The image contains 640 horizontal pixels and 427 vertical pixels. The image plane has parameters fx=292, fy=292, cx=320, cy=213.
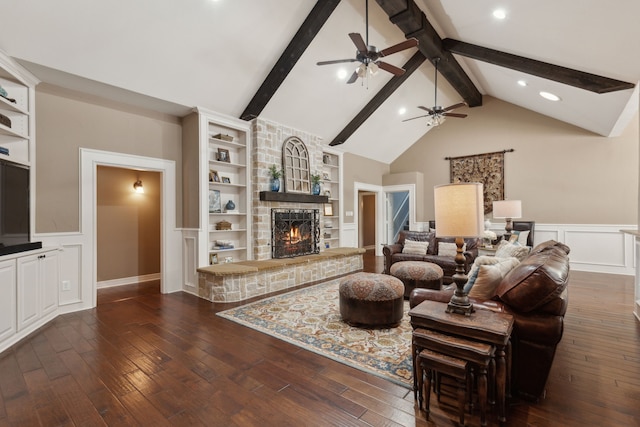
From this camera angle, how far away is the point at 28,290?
10.1 feet

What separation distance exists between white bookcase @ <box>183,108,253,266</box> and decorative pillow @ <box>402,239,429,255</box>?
3.04m

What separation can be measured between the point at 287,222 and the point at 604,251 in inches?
261

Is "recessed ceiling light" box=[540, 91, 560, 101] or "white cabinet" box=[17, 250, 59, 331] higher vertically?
"recessed ceiling light" box=[540, 91, 560, 101]

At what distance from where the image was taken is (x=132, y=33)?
11.1 ft

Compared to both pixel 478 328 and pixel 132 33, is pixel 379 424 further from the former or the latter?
pixel 132 33

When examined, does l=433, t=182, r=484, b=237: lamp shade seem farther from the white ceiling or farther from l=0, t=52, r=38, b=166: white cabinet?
l=0, t=52, r=38, b=166: white cabinet

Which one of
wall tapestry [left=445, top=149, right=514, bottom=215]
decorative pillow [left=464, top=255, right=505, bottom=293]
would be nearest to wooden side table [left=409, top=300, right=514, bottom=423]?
decorative pillow [left=464, top=255, right=505, bottom=293]

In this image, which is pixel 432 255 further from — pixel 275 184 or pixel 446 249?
pixel 275 184

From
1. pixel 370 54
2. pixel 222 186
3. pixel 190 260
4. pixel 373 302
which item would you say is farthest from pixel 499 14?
pixel 190 260

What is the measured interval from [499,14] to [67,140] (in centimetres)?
586

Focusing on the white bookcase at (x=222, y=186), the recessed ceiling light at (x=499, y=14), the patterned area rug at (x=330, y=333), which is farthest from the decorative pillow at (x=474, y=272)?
the white bookcase at (x=222, y=186)

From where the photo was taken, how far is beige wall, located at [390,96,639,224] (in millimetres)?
6054

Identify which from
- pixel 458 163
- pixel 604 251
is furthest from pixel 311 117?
pixel 604 251

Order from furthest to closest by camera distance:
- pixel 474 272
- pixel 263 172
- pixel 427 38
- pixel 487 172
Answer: pixel 487 172, pixel 263 172, pixel 427 38, pixel 474 272
